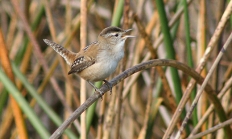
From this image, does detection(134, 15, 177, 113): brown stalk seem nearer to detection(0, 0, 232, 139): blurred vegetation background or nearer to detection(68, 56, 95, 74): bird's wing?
detection(0, 0, 232, 139): blurred vegetation background

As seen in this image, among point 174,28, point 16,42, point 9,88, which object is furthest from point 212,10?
point 9,88

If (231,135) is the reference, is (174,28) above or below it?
above

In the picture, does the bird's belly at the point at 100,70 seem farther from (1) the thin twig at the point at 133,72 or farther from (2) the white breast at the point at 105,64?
(1) the thin twig at the point at 133,72

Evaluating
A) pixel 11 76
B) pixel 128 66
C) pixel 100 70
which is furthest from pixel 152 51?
pixel 11 76

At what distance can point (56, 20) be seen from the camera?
14.7 feet

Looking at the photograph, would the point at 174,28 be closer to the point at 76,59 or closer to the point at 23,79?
the point at 76,59

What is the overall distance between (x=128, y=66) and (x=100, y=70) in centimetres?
65

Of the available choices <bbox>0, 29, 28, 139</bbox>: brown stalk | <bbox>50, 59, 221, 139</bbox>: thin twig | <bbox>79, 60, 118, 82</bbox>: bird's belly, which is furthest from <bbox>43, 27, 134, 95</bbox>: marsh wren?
<bbox>0, 29, 28, 139</bbox>: brown stalk

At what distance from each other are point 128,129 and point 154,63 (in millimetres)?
1930

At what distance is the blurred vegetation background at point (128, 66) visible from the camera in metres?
2.56

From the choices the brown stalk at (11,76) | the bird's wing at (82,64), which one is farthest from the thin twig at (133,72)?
the brown stalk at (11,76)

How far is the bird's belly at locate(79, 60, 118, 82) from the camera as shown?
2.37m

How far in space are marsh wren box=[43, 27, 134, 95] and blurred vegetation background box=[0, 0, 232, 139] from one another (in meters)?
0.09

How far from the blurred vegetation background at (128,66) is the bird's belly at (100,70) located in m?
0.19
